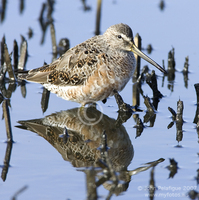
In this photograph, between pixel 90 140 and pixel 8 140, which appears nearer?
pixel 8 140

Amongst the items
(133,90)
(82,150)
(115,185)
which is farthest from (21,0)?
(115,185)

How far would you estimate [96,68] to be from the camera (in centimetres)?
542

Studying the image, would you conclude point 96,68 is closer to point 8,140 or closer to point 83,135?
point 83,135

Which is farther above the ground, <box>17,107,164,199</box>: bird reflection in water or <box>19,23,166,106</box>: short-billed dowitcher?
<box>19,23,166,106</box>: short-billed dowitcher

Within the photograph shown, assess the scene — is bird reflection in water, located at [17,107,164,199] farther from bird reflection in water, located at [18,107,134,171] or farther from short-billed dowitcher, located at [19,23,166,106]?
short-billed dowitcher, located at [19,23,166,106]

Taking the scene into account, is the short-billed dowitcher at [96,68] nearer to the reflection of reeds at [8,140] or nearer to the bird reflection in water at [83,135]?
the bird reflection in water at [83,135]

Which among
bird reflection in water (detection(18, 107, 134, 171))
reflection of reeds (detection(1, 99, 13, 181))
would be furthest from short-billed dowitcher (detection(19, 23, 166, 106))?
reflection of reeds (detection(1, 99, 13, 181))

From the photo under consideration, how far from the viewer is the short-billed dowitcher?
17.8 ft

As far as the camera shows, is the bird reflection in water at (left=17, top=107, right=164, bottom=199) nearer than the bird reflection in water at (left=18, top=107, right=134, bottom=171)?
Yes

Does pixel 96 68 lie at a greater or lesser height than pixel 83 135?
greater

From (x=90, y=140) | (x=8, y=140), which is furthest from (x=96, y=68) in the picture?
(x=8, y=140)

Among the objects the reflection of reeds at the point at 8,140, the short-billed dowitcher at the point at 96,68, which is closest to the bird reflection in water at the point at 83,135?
the short-billed dowitcher at the point at 96,68

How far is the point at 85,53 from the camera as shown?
5551mm

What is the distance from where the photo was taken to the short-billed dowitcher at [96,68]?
17.8 feet
